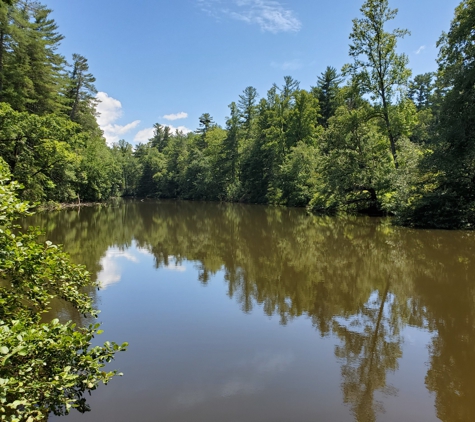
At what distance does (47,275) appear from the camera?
315 cm

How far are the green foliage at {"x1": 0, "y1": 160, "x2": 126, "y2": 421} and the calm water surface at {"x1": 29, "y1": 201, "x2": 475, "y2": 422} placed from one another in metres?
1.11

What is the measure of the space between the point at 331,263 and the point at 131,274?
564cm

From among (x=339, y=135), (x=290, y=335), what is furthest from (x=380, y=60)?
(x=290, y=335)

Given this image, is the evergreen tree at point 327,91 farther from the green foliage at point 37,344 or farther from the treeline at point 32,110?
the green foliage at point 37,344

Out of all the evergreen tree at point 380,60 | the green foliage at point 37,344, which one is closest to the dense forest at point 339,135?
the evergreen tree at point 380,60

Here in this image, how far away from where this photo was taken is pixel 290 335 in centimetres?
541

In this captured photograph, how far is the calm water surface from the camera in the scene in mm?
3646

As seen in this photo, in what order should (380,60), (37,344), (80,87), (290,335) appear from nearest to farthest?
(37,344) → (290,335) → (380,60) → (80,87)

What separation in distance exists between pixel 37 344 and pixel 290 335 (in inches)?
150

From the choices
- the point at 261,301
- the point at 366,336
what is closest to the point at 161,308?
the point at 261,301

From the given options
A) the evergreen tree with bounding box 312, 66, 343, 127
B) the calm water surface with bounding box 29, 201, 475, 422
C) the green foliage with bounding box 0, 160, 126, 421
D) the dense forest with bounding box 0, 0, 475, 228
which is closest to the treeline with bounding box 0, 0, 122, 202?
the dense forest with bounding box 0, 0, 475, 228

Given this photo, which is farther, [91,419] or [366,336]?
[366,336]

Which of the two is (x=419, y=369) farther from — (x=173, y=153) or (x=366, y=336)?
(x=173, y=153)

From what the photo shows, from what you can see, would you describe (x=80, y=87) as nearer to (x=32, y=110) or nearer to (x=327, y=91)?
(x=32, y=110)
